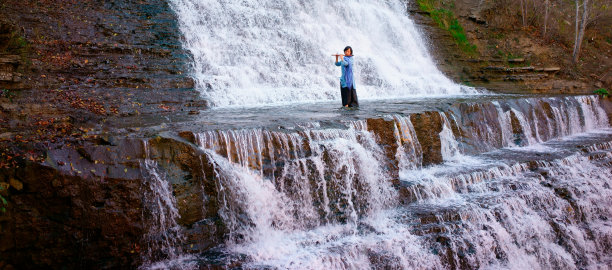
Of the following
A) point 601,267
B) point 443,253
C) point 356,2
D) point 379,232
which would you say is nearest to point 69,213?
point 379,232

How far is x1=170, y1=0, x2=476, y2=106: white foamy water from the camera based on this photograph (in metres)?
11.3

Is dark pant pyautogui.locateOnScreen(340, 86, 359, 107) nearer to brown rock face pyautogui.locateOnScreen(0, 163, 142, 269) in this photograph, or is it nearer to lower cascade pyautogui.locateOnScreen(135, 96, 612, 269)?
lower cascade pyautogui.locateOnScreen(135, 96, 612, 269)

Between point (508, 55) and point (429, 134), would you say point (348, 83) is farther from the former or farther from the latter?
point (508, 55)

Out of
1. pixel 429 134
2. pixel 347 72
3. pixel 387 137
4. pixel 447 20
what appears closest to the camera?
pixel 387 137

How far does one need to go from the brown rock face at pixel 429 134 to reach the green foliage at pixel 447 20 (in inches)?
510

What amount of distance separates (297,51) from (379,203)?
8503mm

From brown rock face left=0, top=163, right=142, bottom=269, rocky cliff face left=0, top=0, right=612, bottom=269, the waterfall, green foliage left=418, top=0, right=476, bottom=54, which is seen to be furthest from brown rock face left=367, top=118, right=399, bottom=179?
green foliage left=418, top=0, right=476, bottom=54

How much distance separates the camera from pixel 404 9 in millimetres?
20031

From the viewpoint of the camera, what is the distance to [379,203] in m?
6.27

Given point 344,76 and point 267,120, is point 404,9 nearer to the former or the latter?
point 344,76

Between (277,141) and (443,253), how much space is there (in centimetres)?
279

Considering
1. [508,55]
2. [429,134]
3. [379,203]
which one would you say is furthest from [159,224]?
[508,55]

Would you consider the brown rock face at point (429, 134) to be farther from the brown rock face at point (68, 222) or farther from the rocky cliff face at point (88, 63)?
the brown rock face at point (68, 222)

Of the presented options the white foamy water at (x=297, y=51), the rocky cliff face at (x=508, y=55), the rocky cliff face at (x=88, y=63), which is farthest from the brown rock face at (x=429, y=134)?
the rocky cliff face at (x=508, y=55)
